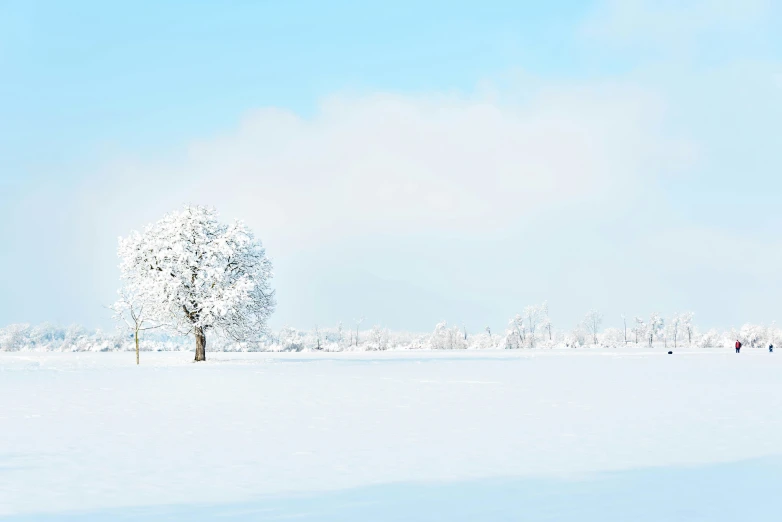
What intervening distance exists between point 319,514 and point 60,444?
698cm

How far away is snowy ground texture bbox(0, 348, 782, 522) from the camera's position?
26.8ft

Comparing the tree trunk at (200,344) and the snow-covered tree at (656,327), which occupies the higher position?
the tree trunk at (200,344)

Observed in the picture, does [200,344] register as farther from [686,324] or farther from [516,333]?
[686,324]

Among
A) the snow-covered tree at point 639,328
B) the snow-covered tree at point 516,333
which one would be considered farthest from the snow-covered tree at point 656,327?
the snow-covered tree at point 516,333

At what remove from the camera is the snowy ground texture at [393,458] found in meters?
8.18

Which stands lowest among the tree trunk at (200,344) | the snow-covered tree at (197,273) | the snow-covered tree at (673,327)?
the snow-covered tree at (673,327)

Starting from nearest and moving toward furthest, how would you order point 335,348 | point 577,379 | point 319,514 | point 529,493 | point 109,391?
point 319,514, point 529,493, point 109,391, point 577,379, point 335,348

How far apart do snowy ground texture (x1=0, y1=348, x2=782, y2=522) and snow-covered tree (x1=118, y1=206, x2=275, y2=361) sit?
26.9m

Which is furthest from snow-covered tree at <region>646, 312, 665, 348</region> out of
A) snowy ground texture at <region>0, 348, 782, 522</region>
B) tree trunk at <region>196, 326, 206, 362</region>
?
snowy ground texture at <region>0, 348, 782, 522</region>

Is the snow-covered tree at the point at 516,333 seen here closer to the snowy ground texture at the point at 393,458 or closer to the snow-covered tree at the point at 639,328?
the snow-covered tree at the point at 639,328

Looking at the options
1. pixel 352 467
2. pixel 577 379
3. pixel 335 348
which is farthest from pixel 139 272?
pixel 335 348

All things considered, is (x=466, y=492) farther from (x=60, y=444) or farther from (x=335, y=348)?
(x=335, y=348)

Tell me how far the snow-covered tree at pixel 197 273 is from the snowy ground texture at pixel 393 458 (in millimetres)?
26944

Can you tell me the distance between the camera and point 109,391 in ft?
79.9
